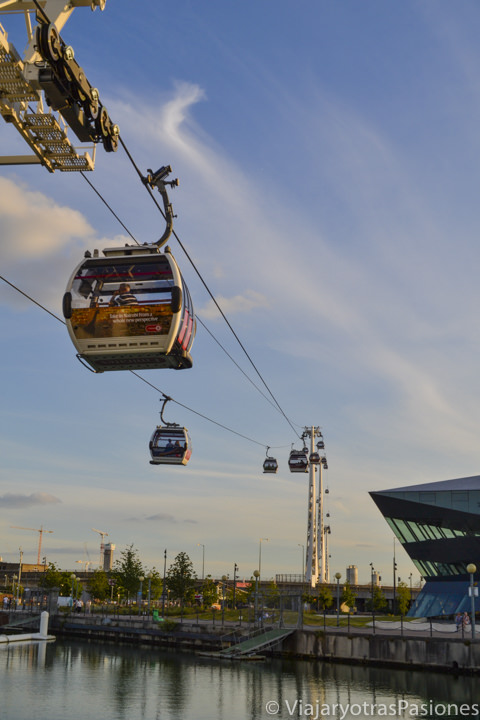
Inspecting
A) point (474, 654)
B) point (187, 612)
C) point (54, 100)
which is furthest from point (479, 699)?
point (187, 612)

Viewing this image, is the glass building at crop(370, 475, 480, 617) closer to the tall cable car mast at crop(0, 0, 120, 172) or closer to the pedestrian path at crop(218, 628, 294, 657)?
the pedestrian path at crop(218, 628, 294, 657)

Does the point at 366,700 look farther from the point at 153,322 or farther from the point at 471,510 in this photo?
the point at 471,510

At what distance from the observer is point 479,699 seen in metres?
33.2

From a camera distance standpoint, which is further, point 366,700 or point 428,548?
point 428,548

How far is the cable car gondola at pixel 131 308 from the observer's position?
56.3 ft

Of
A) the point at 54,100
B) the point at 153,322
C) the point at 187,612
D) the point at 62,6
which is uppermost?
the point at 62,6

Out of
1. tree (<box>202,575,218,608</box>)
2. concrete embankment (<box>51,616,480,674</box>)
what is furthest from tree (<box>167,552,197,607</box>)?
concrete embankment (<box>51,616,480,674</box>)

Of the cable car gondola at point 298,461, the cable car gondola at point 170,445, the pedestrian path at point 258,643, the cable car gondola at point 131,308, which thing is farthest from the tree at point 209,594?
the cable car gondola at point 131,308

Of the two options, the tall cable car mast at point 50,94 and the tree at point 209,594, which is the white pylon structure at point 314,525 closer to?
the tree at point 209,594

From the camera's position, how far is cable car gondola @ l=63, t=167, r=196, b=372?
56.3 ft

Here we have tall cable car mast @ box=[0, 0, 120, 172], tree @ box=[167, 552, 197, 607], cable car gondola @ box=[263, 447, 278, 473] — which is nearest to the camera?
tall cable car mast @ box=[0, 0, 120, 172]

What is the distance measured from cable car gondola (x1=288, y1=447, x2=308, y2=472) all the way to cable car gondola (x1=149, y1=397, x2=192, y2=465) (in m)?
29.5

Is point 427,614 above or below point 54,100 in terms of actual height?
below

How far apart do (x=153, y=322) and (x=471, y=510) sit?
190ft
